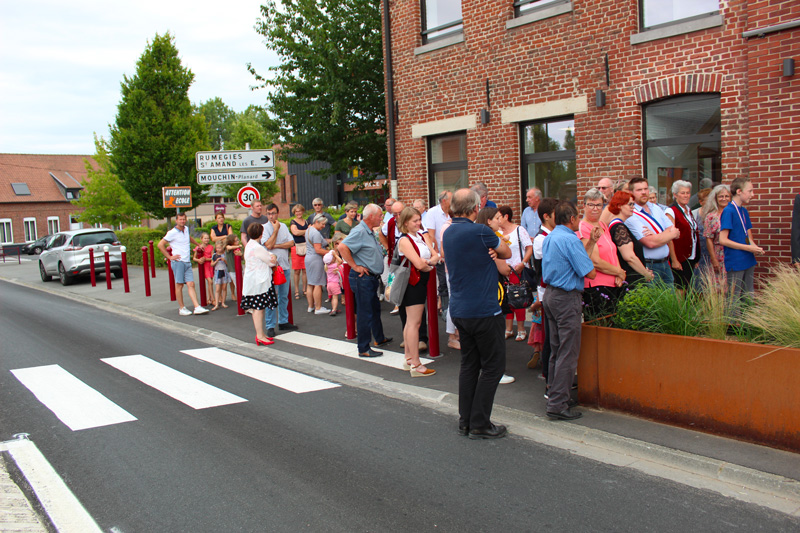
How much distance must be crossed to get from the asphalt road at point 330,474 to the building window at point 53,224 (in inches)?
2212

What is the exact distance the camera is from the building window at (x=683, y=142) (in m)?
9.38

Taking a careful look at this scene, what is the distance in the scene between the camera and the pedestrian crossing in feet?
20.3

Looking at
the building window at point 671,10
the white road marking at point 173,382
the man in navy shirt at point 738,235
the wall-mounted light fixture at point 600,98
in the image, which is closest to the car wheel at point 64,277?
the white road marking at point 173,382

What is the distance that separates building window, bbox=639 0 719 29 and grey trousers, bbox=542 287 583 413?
6.24 metres

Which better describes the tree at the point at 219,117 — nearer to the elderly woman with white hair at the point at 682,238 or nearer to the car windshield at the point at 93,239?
the car windshield at the point at 93,239

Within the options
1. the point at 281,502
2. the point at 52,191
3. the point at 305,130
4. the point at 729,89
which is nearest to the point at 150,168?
the point at 305,130

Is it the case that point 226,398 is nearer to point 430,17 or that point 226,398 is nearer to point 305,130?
point 430,17

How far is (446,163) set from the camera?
44.4 ft

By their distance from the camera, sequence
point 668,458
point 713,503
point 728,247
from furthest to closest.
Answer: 1. point 728,247
2. point 668,458
3. point 713,503

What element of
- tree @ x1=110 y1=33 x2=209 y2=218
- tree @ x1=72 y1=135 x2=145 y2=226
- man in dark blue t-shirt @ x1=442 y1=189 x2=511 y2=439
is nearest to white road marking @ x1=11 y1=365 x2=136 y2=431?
man in dark blue t-shirt @ x1=442 y1=189 x2=511 y2=439

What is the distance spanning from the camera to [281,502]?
415 cm

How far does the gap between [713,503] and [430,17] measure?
11.7m

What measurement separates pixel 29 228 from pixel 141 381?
56.0m

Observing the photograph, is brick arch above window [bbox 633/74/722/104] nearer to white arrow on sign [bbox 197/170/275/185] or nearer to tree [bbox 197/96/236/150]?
white arrow on sign [bbox 197/170/275/185]
